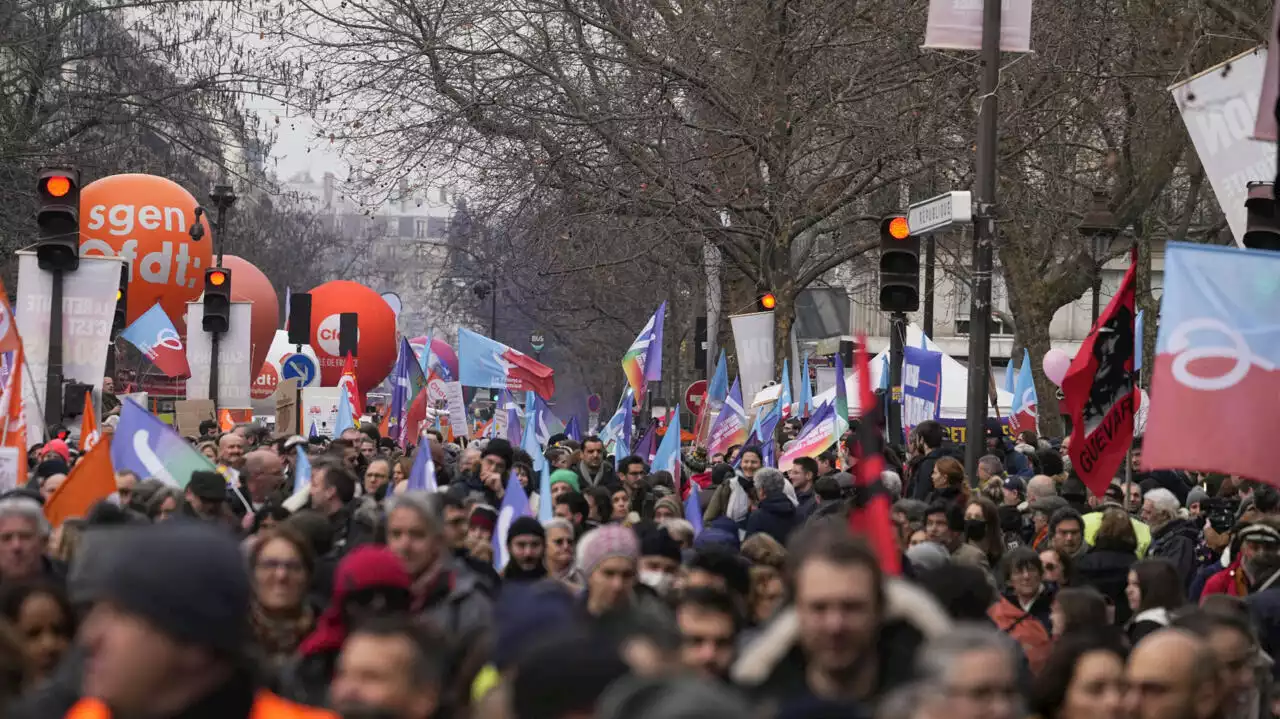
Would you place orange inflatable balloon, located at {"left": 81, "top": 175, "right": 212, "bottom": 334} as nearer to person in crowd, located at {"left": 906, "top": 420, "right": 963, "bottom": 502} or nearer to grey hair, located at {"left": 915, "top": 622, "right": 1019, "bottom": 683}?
person in crowd, located at {"left": 906, "top": 420, "right": 963, "bottom": 502}

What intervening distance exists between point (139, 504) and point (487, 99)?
1216 centimetres

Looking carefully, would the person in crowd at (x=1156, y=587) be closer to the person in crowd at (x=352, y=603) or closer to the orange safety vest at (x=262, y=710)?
the person in crowd at (x=352, y=603)

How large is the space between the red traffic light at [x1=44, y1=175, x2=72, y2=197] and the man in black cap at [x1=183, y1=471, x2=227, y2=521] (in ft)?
20.8

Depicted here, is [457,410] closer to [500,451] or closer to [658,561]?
[500,451]

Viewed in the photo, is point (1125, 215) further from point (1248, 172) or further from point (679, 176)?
point (1248, 172)

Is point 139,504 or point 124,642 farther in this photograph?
point 139,504

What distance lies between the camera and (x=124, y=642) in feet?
9.64

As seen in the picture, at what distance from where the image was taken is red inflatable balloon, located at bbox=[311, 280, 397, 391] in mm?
43156

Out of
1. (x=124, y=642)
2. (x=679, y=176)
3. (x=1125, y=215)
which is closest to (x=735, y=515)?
(x=679, y=176)

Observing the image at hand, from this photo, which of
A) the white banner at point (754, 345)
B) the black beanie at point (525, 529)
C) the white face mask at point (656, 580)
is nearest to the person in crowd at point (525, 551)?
the black beanie at point (525, 529)

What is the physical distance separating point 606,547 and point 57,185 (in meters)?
9.60

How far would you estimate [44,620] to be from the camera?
5.60 metres

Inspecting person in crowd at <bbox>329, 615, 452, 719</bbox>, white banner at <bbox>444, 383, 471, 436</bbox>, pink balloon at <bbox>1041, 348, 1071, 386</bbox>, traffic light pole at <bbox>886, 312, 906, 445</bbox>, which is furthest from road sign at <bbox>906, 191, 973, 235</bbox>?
person in crowd at <bbox>329, 615, 452, 719</bbox>

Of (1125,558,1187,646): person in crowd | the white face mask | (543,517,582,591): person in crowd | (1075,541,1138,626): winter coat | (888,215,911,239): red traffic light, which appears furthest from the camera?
(888,215,911,239): red traffic light
